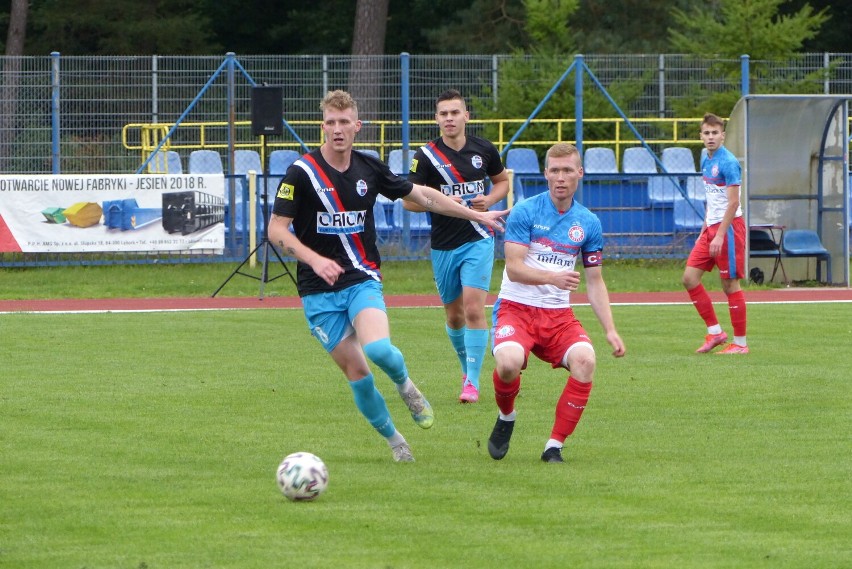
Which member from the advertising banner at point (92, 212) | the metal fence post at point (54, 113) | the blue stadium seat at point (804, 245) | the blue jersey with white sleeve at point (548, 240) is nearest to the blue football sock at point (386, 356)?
the blue jersey with white sleeve at point (548, 240)

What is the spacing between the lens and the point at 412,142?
78.3ft

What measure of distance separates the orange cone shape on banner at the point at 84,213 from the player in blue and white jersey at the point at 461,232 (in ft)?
37.3

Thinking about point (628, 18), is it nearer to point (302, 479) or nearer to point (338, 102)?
point (338, 102)

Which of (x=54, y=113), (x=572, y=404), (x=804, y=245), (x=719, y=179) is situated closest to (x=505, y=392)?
(x=572, y=404)

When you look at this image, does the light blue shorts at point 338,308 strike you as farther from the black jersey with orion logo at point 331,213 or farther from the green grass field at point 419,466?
the green grass field at point 419,466

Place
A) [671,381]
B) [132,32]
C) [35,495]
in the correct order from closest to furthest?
[35,495] → [671,381] → [132,32]

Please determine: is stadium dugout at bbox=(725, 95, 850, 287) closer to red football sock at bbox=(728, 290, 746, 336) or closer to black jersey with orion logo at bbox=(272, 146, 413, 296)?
red football sock at bbox=(728, 290, 746, 336)

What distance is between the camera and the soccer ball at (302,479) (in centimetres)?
686

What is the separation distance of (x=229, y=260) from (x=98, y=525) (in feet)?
53.0

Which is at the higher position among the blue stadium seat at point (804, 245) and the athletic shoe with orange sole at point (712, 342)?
the blue stadium seat at point (804, 245)

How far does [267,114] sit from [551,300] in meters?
12.2

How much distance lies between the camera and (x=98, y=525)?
6.44 m

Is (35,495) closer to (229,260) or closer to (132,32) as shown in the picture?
(229,260)

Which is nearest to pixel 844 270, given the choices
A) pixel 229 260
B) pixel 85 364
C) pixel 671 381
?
pixel 229 260
